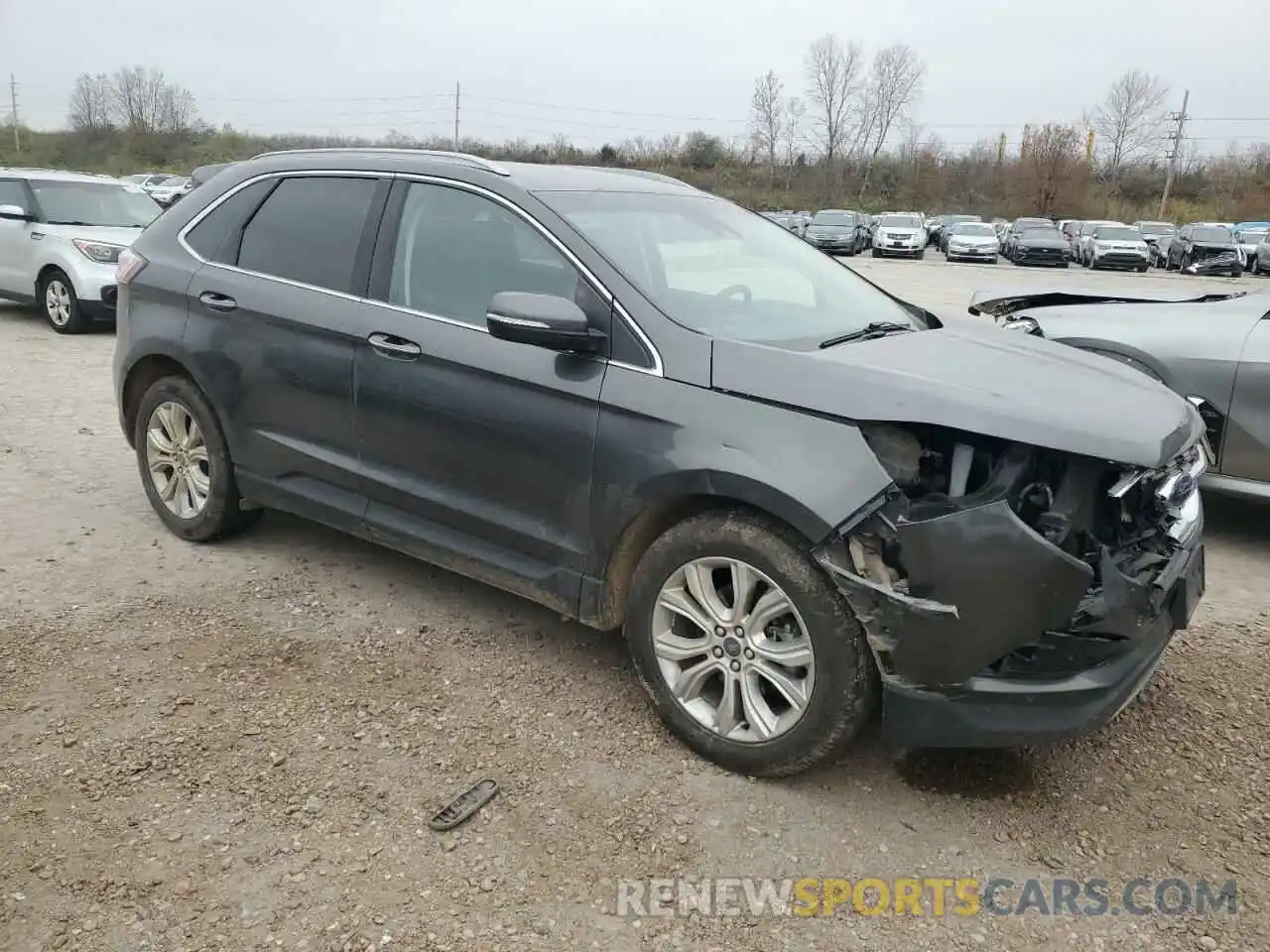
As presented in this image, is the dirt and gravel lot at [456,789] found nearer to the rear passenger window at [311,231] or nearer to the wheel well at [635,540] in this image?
the wheel well at [635,540]

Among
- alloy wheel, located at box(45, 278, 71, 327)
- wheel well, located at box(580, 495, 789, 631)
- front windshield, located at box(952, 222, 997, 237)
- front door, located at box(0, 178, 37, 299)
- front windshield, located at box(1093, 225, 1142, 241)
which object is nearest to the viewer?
wheel well, located at box(580, 495, 789, 631)

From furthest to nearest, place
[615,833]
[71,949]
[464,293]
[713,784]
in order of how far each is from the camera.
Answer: [464,293] → [713,784] → [615,833] → [71,949]

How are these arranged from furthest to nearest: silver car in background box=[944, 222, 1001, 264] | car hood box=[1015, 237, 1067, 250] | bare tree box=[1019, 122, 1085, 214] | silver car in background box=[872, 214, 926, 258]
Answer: bare tree box=[1019, 122, 1085, 214] → silver car in background box=[872, 214, 926, 258] → silver car in background box=[944, 222, 1001, 264] → car hood box=[1015, 237, 1067, 250]

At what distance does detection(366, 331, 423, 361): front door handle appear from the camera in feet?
11.8

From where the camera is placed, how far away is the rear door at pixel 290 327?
3.87 m

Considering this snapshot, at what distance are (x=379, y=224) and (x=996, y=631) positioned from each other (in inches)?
106

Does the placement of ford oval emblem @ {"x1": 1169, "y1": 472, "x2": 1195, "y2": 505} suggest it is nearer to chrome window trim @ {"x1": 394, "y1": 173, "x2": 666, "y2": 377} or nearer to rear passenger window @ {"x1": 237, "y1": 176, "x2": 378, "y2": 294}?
chrome window trim @ {"x1": 394, "y1": 173, "x2": 666, "y2": 377}

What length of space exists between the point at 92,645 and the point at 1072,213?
66209mm

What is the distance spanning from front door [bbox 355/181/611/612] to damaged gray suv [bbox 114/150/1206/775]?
0.03 feet

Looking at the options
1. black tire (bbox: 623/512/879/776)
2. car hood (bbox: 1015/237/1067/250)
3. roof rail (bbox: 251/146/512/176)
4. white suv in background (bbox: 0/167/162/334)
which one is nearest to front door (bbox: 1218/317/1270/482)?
black tire (bbox: 623/512/879/776)

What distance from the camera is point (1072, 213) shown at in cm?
6100

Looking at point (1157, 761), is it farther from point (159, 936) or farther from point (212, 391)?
point (212, 391)

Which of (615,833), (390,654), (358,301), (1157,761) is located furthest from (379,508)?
(1157,761)

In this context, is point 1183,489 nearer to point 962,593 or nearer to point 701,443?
point 962,593
